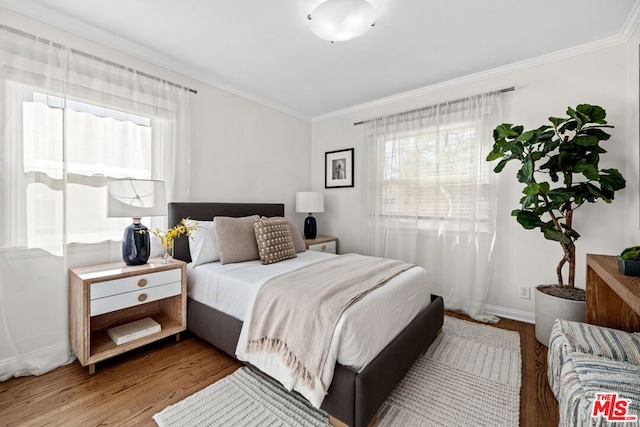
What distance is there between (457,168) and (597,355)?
2090 millimetres

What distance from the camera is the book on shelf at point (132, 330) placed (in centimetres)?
206

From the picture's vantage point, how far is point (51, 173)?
204 cm

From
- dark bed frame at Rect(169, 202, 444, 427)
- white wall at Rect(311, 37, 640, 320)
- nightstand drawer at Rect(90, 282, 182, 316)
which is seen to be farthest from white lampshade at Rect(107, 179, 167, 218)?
white wall at Rect(311, 37, 640, 320)

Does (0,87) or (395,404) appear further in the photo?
(0,87)

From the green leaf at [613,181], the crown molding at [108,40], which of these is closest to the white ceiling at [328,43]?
the crown molding at [108,40]

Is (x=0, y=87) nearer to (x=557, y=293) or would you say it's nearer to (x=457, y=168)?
(x=457, y=168)

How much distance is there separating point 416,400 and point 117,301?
2134 mm

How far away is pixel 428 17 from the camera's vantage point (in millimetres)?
2061

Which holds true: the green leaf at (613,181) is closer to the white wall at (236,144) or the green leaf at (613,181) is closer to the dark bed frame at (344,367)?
the dark bed frame at (344,367)

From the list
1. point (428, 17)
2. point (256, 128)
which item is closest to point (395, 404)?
point (428, 17)

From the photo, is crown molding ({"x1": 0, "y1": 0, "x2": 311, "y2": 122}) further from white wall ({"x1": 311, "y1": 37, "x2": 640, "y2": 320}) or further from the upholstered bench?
the upholstered bench

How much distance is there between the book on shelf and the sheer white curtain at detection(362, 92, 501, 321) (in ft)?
8.37

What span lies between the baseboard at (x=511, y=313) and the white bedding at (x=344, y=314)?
1.19 m

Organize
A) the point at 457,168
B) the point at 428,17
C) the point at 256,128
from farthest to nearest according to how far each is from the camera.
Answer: the point at 256,128, the point at 457,168, the point at 428,17
